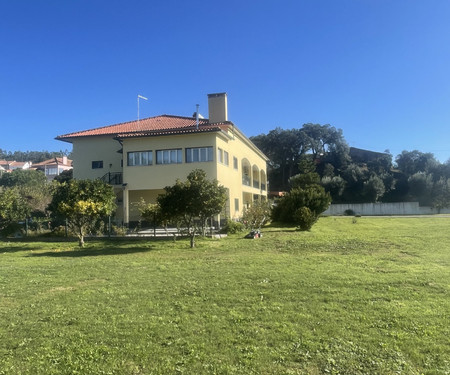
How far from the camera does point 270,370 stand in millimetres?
3779

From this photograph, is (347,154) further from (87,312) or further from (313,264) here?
(87,312)

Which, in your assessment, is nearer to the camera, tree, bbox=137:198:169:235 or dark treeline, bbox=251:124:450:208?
tree, bbox=137:198:169:235

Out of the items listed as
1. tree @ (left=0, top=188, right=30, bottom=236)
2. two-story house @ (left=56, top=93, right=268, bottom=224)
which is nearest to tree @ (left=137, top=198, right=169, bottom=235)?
two-story house @ (left=56, top=93, right=268, bottom=224)

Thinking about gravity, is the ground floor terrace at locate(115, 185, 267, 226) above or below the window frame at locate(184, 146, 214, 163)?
below

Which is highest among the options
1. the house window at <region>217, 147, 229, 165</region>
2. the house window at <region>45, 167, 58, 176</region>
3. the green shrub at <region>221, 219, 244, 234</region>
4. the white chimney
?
the house window at <region>45, 167, 58, 176</region>

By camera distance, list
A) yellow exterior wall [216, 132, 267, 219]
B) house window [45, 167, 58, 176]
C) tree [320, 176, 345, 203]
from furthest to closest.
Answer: house window [45, 167, 58, 176] < tree [320, 176, 345, 203] < yellow exterior wall [216, 132, 267, 219]

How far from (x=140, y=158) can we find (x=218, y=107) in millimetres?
8288

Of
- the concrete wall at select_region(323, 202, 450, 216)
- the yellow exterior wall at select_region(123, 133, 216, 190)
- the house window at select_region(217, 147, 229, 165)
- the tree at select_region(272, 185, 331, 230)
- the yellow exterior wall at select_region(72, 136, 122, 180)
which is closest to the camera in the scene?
the yellow exterior wall at select_region(123, 133, 216, 190)

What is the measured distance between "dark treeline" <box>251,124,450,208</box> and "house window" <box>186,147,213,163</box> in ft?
118

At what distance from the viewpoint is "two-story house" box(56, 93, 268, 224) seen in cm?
2382

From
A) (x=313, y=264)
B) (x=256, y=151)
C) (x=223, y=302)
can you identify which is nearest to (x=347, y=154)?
(x=256, y=151)

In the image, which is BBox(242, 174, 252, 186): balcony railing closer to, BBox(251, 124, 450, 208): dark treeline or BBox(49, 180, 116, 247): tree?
BBox(49, 180, 116, 247): tree

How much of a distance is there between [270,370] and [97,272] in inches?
277

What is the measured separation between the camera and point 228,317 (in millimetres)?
5371
